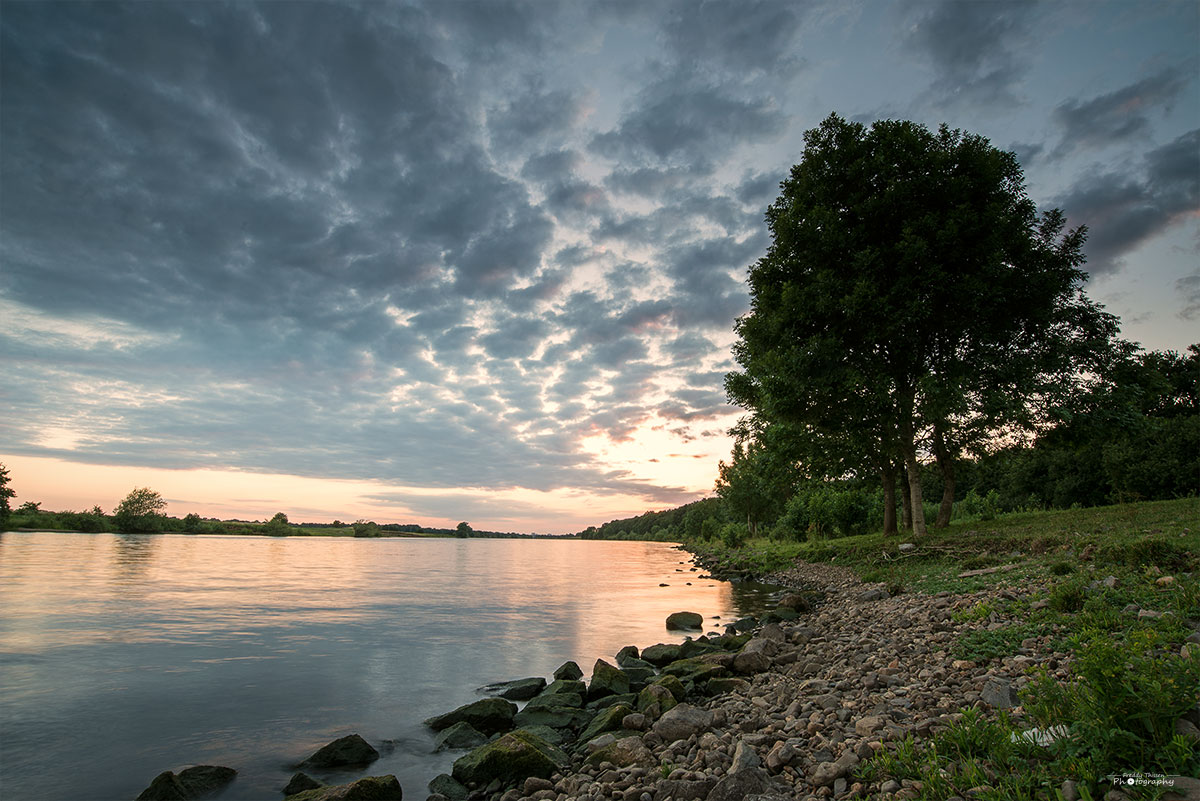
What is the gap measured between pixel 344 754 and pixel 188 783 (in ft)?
6.90

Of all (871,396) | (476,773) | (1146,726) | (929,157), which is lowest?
(476,773)

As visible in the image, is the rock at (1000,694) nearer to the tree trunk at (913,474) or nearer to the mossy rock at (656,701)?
the mossy rock at (656,701)

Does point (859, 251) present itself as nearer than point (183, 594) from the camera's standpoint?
Yes

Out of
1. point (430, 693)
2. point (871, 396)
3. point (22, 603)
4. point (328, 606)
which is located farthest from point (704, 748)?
point (22, 603)

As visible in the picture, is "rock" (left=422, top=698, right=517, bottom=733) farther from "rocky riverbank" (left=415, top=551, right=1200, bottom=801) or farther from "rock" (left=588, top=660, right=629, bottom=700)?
"rock" (left=588, top=660, right=629, bottom=700)

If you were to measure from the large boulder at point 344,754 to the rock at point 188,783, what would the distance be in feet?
3.81

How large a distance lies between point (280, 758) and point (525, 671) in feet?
22.5

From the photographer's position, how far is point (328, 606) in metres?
26.5

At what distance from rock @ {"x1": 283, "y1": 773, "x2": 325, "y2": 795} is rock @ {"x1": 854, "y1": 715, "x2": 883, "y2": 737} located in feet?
24.8

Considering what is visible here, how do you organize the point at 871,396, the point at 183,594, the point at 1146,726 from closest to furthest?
the point at 1146,726 < the point at 871,396 < the point at 183,594

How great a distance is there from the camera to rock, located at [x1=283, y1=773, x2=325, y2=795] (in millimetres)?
8031

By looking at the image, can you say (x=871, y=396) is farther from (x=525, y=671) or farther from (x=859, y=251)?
(x=525, y=671)

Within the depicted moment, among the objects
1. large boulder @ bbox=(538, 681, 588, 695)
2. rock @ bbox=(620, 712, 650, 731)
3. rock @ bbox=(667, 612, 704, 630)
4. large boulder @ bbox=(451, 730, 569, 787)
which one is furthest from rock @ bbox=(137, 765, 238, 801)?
rock @ bbox=(667, 612, 704, 630)

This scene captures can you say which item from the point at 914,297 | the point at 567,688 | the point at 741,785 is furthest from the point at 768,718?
the point at 914,297
